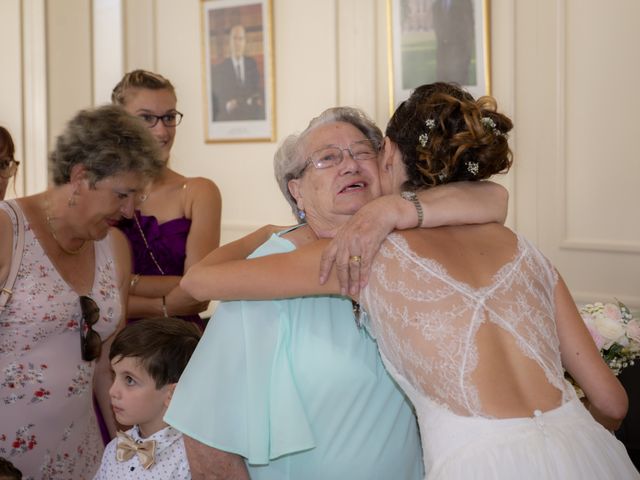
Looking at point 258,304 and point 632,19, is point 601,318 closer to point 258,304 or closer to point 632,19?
point 258,304

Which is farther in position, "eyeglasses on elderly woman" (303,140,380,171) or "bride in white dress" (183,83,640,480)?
"eyeglasses on elderly woman" (303,140,380,171)

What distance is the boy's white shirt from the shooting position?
77.8 inches

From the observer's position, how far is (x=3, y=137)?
3193 mm

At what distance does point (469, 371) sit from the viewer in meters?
1.48

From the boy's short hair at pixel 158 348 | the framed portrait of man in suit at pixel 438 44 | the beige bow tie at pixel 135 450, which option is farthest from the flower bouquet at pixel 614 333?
the framed portrait of man in suit at pixel 438 44

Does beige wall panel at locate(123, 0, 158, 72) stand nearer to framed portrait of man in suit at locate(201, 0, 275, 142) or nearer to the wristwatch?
framed portrait of man in suit at locate(201, 0, 275, 142)

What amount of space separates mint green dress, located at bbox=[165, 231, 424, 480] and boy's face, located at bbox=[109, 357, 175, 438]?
0.31m

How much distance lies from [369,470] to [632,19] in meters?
2.91

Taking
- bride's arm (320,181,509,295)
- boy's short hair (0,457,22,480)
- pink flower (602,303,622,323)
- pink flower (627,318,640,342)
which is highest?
bride's arm (320,181,509,295)

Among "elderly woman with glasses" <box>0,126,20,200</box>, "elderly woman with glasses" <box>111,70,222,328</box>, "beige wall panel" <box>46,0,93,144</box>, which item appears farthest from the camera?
"beige wall panel" <box>46,0,93,144</box>

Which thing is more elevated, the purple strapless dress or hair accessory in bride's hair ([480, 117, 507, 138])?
hair accessory in bride's hair ([480, 117, 507, 138])

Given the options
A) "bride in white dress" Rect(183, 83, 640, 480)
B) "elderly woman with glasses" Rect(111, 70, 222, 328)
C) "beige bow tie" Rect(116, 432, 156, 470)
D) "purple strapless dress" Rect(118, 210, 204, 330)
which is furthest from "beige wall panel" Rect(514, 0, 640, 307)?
"beige bow tie" Rect(116, 432, 156, 470)

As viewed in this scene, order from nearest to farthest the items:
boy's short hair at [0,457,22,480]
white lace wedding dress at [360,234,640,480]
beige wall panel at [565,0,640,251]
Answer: white lace wedding dress at [360,234,640,480], boy's short hair at [0,457,22,480], beige wall panel at [565,0,640,251]

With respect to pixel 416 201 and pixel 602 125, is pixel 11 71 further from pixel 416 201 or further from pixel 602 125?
pixel 416 201
